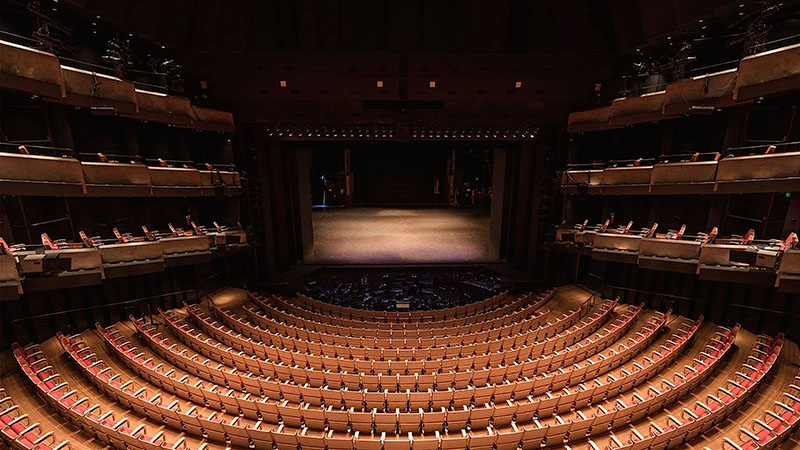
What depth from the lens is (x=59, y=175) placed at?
556 cm

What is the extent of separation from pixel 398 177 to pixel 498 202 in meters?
11.1

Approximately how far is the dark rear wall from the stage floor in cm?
177

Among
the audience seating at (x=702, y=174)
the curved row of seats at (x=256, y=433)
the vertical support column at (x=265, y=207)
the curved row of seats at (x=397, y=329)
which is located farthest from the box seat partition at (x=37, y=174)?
the audience seating at (x=702, y=174)

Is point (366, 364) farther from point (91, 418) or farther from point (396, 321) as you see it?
point (91, 418)

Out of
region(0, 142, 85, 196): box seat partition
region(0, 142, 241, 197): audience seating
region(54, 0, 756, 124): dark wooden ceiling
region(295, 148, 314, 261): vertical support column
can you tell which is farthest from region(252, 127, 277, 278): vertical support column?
region(0, 142, 85, 196): box seat partition

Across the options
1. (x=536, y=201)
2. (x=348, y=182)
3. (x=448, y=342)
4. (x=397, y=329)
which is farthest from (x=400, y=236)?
(x=348, y=182)

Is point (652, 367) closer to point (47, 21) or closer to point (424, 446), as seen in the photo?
point (424, 446)

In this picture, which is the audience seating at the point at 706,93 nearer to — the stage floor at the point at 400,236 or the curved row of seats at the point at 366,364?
the curved row of seats at the point at 366,364

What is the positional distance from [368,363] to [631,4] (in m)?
8.43

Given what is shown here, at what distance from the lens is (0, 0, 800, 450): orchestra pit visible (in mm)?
3947

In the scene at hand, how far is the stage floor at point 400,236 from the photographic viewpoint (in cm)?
1076

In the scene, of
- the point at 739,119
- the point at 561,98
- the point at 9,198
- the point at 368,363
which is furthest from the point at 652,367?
the point at 9,198

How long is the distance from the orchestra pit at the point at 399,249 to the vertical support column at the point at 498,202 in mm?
72

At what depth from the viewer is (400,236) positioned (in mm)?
13406
